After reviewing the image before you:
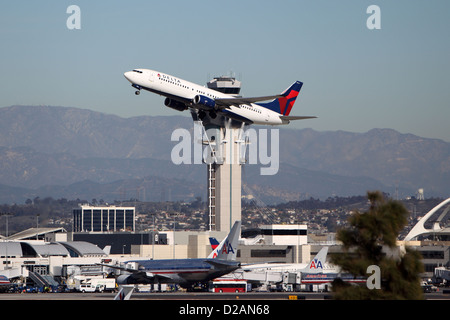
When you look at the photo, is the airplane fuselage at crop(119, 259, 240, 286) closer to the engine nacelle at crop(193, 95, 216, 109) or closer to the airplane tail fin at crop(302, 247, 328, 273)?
the airplane tail fin at crop(302, 247, 328, 273)

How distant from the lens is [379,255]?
45.9m

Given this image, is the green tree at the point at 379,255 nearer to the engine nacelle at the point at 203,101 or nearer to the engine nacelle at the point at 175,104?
the engine nacelle at the point at 203,101

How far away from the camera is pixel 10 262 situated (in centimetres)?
17275

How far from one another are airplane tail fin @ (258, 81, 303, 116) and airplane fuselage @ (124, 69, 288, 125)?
1075 cm

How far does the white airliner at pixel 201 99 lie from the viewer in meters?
116

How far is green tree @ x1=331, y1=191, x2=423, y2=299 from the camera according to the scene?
44.3m

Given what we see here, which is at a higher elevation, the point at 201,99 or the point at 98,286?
the point at 201,99

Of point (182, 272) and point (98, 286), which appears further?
point (98, 286)

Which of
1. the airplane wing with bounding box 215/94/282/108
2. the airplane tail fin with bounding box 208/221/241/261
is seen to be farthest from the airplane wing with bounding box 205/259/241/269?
the airplane wing with bounding box 215/94/282/108

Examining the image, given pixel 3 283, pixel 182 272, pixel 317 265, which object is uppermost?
pixel 182 272

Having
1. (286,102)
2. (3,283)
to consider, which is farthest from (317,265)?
(3,283)

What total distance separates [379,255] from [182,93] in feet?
261

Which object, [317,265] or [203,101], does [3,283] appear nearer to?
[203,101]

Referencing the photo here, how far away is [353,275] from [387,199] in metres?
5.73
